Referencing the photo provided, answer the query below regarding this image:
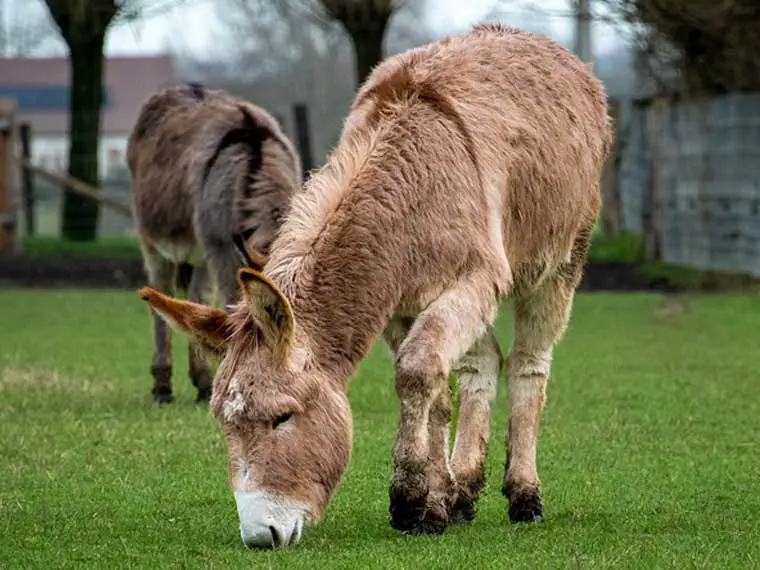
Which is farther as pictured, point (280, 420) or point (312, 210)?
point (312, 210)

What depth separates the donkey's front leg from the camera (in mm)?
6121

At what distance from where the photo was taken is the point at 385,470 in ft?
26.6

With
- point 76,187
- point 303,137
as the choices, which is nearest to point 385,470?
point 303,137

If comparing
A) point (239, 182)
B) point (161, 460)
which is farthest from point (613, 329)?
point (161, 460)

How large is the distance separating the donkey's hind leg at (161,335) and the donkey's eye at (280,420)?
4.93m

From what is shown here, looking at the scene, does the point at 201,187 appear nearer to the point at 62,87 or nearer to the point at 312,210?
the point at 312,210

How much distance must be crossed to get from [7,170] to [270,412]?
1861cm

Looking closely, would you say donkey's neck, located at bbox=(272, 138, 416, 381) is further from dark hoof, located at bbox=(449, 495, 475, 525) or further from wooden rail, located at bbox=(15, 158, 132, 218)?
wooden rail, located at bbox=(15, 158, 132, 218)

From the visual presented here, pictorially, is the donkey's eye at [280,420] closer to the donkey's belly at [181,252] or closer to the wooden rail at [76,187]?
the donkey's belly at [181,252]

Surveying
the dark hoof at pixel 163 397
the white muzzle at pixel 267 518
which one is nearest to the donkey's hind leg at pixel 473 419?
the white muzzle at pixel 267 518

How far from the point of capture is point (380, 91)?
6.84 metres

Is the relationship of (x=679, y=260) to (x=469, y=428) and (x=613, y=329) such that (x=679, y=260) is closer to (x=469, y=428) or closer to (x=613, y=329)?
(x=613, y=329)

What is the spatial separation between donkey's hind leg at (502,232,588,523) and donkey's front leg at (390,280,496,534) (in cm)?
74

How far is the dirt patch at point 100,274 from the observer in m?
20.1
